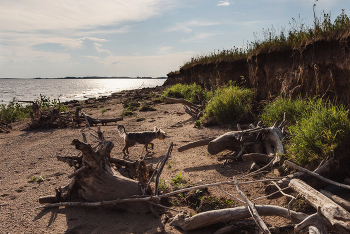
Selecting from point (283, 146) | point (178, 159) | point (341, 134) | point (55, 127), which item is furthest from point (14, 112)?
point (341, 134)

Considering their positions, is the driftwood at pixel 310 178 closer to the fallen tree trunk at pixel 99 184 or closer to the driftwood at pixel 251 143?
the driftwood at pixel 251 143

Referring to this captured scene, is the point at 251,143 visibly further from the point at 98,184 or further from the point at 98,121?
the point at 98,121

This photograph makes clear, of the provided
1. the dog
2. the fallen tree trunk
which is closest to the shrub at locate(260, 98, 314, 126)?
the dog

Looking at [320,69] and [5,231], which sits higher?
[320,69]

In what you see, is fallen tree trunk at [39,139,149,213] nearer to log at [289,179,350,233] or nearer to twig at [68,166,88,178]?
twig at [68,166,88,178]

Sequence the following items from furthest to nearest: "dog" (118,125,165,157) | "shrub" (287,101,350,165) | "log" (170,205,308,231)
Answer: "dog" (118,125,165,157) → "shrub" (287,101,350,165) → "log" (170,205,308,231)

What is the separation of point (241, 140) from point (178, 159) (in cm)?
165

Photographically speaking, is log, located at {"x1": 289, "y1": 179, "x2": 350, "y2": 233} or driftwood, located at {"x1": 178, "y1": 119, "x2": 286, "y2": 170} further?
driftwood, located at {"x1": 178, "y1": 119, "x2": 286, "y2": 170}

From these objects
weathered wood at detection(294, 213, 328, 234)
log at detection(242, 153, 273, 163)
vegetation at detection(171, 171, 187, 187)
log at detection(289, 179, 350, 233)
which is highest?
log at detection(289, 179, 350, 233)

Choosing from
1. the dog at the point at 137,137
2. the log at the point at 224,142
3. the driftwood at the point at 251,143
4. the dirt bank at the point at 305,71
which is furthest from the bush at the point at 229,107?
the dog at the point at 137,137

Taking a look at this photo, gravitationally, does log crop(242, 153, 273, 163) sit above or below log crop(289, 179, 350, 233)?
below

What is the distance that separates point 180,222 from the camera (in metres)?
3.08

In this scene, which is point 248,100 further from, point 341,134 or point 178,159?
point 341,134

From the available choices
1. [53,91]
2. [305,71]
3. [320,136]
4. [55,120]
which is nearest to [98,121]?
[55,120]
